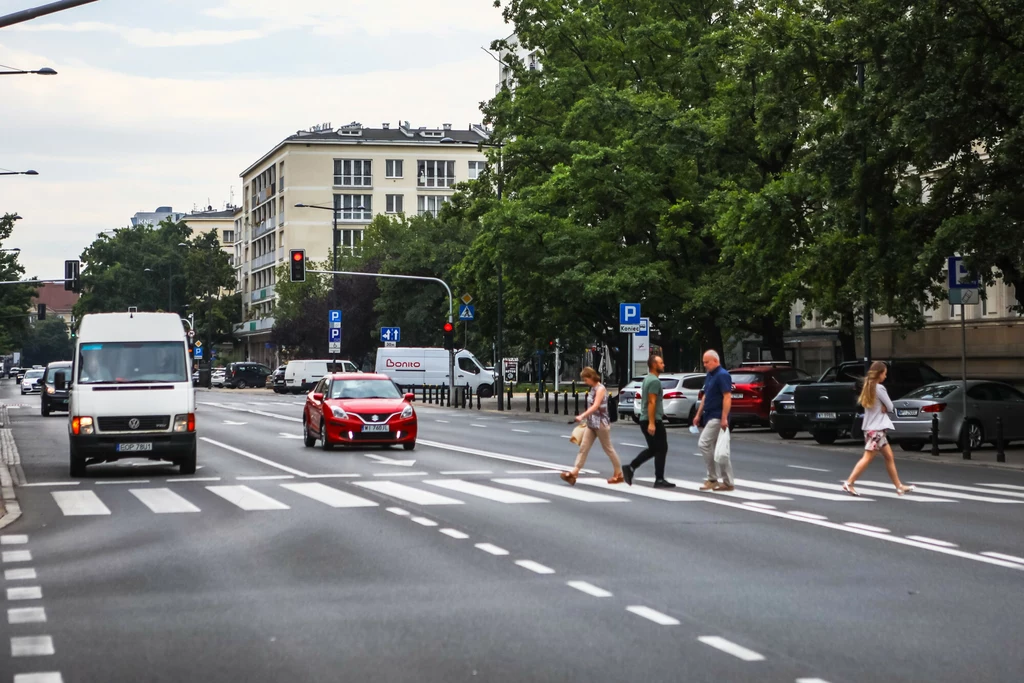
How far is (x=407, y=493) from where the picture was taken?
18.1 meters

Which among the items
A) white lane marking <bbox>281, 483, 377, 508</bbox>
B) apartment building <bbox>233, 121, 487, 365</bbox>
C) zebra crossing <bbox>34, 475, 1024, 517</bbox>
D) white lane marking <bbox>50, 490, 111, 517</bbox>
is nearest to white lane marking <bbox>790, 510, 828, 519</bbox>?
zebra crossing <bbox>34, 475, 1024, 517</bbox>

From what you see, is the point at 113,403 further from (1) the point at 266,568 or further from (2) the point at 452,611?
(2) the point at 452,611

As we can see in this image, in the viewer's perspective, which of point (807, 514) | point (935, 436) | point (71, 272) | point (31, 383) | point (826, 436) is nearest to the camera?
point (807, 514)

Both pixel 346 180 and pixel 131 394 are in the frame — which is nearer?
pixel 131 394

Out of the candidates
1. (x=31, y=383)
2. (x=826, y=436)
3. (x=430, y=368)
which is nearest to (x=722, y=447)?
(x=826, y=436)

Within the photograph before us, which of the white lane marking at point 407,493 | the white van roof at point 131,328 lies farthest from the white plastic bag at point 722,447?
the white van roof at point 131,328

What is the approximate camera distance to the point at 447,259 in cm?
8488

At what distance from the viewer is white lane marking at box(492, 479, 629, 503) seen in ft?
57.0

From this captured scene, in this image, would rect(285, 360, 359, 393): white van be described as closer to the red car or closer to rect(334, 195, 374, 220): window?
rect(334, 195, 374, 220): window

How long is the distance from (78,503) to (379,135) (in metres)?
123

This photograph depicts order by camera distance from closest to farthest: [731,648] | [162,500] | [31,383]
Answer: [731,648] < [162,500] < [31,383]

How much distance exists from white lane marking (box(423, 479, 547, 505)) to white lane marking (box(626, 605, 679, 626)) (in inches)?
295

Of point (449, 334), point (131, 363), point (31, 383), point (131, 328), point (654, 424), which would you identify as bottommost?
point (31, 383)

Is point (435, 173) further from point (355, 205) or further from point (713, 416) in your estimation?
point (713, 416)
